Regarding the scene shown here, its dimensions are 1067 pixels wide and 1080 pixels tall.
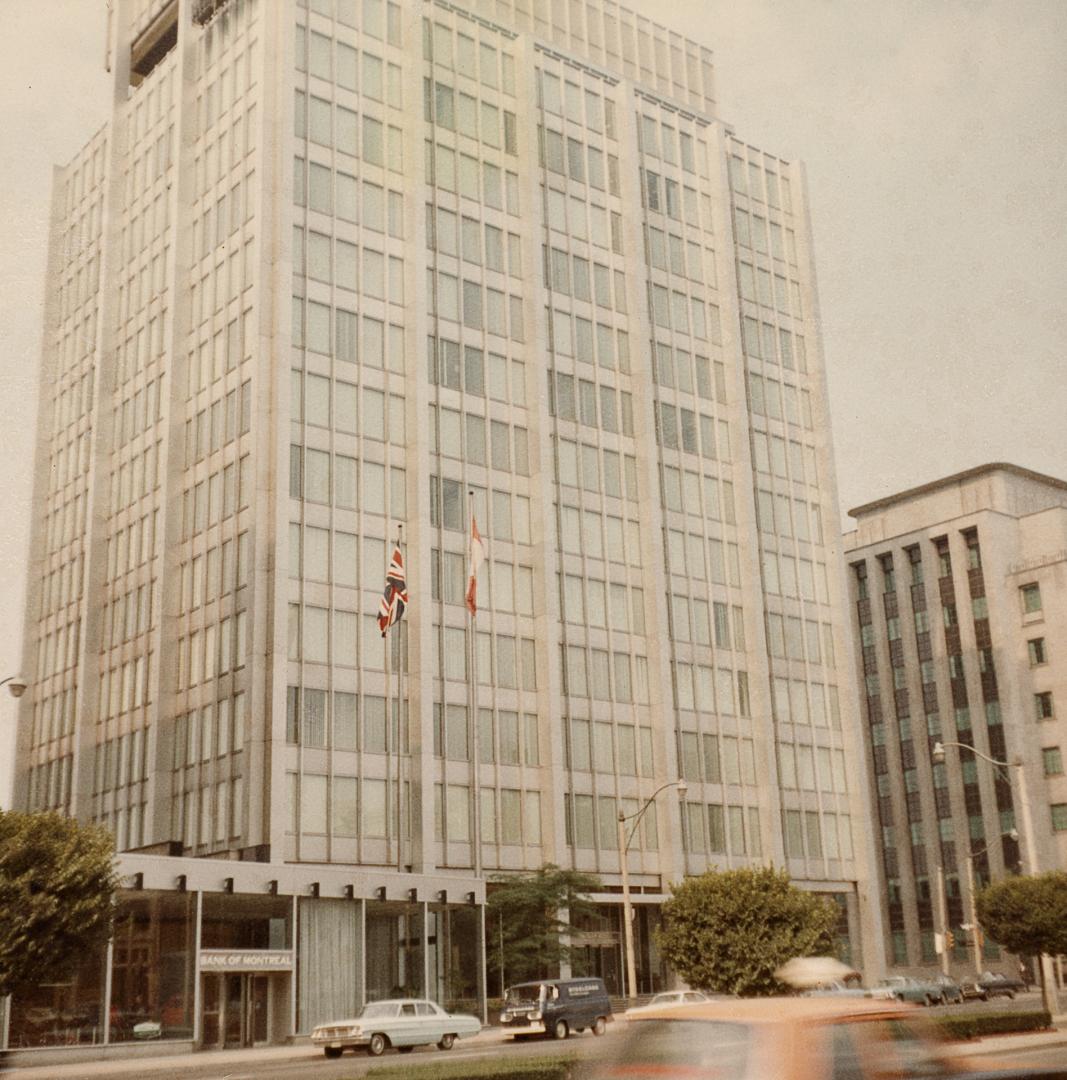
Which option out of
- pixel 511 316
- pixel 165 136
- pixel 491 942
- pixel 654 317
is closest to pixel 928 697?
pixel 654 317

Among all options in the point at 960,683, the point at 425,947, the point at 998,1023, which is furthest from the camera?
the point at 960,683

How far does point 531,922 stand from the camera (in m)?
59.4

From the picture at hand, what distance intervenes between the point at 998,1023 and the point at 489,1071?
17.5 meters

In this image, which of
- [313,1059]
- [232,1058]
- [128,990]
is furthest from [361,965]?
[313,1059]

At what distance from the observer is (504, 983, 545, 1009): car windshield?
140ft

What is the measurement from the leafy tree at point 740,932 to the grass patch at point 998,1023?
30.1 ft

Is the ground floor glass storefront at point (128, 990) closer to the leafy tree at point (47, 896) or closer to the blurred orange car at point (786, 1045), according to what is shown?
the leafy tree at point (47, 896)

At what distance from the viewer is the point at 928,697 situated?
10862 centimetres

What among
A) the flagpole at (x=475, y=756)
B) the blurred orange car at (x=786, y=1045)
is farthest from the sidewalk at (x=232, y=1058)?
the blurred orange car at (x=786, y=1045)

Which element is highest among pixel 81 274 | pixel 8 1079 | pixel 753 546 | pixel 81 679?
pixel 81 274

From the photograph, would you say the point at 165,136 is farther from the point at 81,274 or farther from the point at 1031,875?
the point at 1031,875

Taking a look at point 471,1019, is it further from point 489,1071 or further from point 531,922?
point 489,1071

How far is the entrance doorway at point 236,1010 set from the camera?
4872 cm

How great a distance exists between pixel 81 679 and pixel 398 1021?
133 ft
